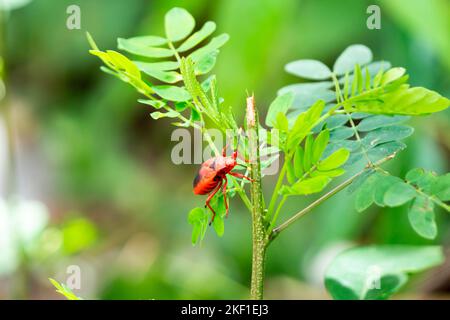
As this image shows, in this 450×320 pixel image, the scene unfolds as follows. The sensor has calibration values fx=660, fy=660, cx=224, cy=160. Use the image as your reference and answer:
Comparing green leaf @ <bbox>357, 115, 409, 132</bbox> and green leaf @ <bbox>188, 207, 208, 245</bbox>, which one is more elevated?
green leaf @ <bbox>357, 115, 409, 132</bbox>

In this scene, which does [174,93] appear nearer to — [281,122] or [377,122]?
[281,122]

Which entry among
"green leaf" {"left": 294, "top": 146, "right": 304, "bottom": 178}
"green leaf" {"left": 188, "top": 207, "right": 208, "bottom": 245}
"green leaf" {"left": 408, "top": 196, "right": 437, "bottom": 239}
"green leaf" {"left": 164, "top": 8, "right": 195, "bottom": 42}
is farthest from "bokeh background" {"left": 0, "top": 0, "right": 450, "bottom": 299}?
"green leaf" {"left": 408, "top": 196, "right": 437, "bottom": 239}

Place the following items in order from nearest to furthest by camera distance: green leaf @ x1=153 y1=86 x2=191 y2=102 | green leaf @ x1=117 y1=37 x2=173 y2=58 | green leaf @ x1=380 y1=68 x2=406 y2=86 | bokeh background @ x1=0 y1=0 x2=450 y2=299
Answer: green leaf @ x1=380 y1=68 x2=406 y2=86
green leaf @ x1=153 y1=86 x2=191 y2=102
green leaf @ x1=117 y1=37 x2=173 y2=58
bokeh background @ x1=0 y1=0 x2=450 y2=299

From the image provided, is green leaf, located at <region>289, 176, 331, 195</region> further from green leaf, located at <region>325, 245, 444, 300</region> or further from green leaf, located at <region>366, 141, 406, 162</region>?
green leaf, located at <region>325, 245, 444, 300</region>

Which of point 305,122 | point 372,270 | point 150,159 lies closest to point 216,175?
point 305,122

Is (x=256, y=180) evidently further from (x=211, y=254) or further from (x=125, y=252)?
(x=125, y=252)
